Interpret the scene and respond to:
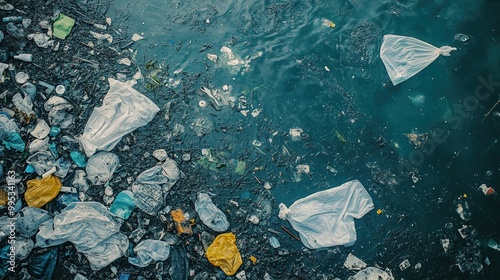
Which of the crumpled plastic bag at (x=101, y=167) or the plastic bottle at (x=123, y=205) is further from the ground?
the crumpled plastic bag at (x=101, y=167)

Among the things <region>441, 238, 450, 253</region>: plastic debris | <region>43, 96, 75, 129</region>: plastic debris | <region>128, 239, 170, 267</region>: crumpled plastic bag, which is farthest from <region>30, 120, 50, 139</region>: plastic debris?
<region>441, 238, 450, 253</region>: plastic debris

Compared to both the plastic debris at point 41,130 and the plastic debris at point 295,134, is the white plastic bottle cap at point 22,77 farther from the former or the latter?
the plastic debris at point 295,134

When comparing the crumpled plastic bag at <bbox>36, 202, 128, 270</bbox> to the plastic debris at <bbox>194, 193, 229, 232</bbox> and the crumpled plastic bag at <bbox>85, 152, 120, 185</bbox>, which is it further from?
the plastic debris at <bbox>194, 193, 229, 232</bbox>

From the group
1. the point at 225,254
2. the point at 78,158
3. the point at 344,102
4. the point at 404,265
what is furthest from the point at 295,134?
the point at 78,158

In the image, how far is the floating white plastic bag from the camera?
9.93 feet

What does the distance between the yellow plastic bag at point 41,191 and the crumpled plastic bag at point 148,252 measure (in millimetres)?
759

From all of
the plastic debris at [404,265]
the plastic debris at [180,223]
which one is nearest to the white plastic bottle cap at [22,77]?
the plastic debris at [180,223]

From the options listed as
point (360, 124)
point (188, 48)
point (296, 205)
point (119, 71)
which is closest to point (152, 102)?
point (119, 71)

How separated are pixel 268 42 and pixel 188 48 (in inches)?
29.3

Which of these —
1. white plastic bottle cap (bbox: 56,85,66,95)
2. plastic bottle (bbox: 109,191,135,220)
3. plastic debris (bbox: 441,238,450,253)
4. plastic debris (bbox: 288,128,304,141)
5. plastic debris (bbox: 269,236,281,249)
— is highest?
plastic debris (bbox: 288,128,304,141)

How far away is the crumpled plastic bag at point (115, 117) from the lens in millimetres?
2545

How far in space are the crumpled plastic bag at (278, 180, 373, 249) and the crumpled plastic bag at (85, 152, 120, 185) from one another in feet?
4.60

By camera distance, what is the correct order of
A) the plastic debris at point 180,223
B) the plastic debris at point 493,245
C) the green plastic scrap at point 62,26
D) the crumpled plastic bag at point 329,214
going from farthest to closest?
the plastic debris at point 493,245, the green plastic scrap at point 62,26, the crumpled plastic bag at point 329,214, the plastic debris at point 180,223

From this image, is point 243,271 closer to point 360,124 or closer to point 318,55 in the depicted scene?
point 360,124
